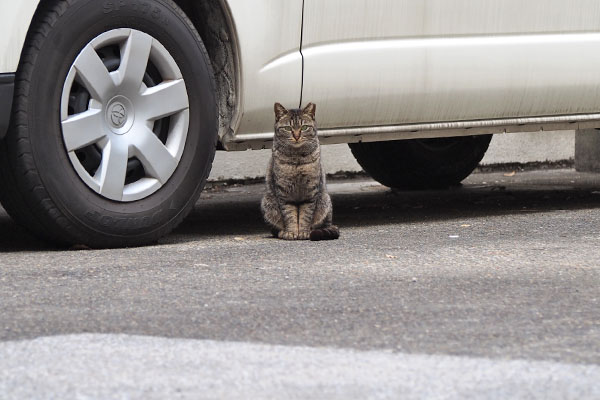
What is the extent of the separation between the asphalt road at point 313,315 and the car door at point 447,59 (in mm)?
620

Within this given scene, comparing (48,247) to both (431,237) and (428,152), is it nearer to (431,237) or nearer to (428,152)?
(431,237)

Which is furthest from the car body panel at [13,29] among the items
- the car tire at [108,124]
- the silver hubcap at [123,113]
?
the silver hubcap at [123,113]

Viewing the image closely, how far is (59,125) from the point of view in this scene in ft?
16.6

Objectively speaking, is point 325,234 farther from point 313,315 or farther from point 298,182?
point 313,315

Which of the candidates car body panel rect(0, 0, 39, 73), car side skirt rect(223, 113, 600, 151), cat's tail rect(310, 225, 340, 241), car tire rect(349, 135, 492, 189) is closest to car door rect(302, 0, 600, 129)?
car side skirt rect(223, 113, 600, 151)

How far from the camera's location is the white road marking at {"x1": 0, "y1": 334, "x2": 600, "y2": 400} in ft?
9.49

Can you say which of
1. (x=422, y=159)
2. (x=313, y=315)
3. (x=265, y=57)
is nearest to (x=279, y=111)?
(x=265, y=57)

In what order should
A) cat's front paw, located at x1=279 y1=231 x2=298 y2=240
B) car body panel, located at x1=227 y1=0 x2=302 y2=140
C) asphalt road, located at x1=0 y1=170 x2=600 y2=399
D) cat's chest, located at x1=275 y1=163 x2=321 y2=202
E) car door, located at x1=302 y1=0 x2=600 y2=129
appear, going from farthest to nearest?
cat's chest, located at x1=275 y1=163 x2=321 y2=202
cat's front paw, located at x1=279 y1=231 x2=298 y2=240
car door, located at x1=302 y1=0 x2=600 y2=129
car body panel, located at x1=227 y1=0 x2=302 y2=140
asphalt road, located at x1=0 y1=170 x2=600 y2=399

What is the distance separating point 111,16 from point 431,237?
178 cm

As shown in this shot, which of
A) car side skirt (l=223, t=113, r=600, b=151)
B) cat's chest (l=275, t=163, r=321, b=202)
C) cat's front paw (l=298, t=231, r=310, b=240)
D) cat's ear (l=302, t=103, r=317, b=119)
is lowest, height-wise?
cat's front paw (l=298, t=231, r=310, b=240)

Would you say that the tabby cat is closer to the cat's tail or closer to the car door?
the cat's tail

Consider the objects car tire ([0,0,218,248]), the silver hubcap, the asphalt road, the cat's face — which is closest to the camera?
the asphalt road

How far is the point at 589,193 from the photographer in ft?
26.7

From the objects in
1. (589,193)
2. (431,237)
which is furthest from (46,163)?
(589,193)
